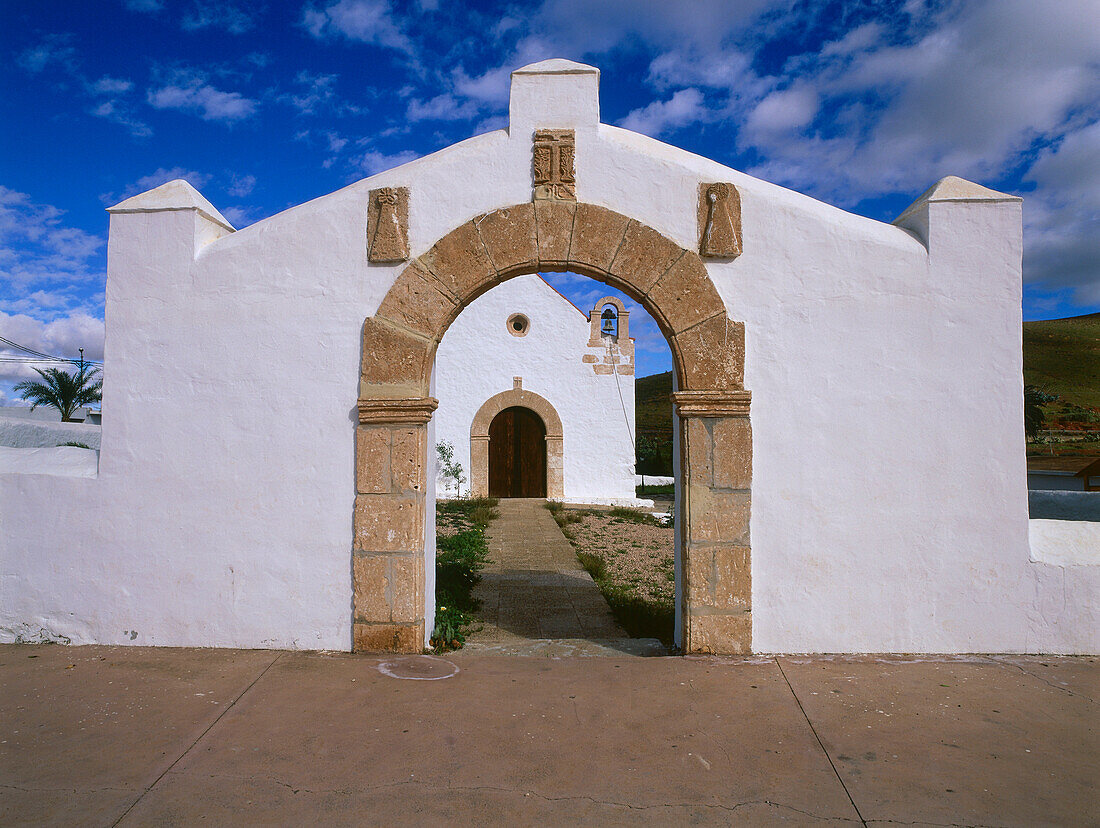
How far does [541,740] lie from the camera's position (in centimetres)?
275

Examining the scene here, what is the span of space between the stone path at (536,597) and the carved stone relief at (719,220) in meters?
2.54

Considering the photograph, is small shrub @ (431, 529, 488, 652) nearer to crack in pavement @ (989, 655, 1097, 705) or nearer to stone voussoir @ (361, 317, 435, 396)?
stone voussoir @ (361, 317, 435, 396)

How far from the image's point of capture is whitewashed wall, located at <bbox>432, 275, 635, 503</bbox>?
40.0 feet

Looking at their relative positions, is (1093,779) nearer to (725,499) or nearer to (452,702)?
(725,499)

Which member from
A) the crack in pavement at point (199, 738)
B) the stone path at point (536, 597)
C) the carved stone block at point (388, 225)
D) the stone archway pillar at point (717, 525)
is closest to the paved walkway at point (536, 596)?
the stone path at point (536, 597)

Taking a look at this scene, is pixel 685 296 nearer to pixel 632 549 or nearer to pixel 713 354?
pixel 713 354

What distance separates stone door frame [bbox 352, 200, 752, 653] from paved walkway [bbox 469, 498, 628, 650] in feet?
2.72

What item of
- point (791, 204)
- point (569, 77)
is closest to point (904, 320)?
point (791, 204)

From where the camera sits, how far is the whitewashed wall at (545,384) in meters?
12.2

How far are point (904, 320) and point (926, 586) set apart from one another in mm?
1523

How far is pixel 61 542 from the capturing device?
3.90 metres

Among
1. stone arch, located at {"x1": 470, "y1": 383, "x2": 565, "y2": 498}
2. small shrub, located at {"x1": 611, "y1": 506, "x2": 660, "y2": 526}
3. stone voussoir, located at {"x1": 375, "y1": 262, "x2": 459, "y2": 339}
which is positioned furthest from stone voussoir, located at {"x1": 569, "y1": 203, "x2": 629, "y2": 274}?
stone arch, located at {"x1": 470, "y1": 383, "x2": 565, "y2": 498}

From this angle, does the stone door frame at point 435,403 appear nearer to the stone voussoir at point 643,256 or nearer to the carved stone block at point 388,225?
the stone voussoir at point 643,256

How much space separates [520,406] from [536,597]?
699 cm
